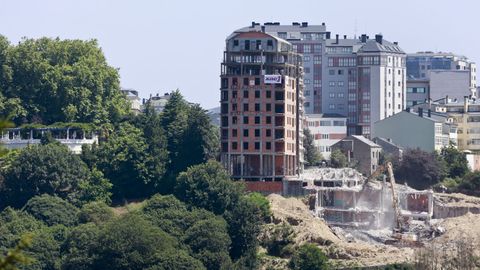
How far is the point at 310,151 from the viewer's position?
85875 mm

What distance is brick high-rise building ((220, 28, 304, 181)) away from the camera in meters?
72.6

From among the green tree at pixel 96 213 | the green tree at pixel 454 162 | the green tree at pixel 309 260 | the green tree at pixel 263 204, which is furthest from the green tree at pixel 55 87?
the green tree at pixel 309 260

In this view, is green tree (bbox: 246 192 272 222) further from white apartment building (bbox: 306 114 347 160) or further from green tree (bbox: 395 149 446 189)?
white apartment building (bbox: 306 114 347 160)

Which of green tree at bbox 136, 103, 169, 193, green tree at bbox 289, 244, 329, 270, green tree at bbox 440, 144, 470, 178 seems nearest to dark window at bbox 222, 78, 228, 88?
green tree at bbox 136, 103, 169, 193

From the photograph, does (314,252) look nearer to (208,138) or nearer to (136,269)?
(136,269)

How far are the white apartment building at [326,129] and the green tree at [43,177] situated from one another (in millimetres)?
24953

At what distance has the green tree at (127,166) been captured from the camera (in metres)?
71.2

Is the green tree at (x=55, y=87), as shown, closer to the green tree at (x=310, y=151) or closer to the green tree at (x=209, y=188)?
the green tree at (x=310, y=151)

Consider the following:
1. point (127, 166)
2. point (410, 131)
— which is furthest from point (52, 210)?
point (410, 131)

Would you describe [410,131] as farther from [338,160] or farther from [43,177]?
[43,177]

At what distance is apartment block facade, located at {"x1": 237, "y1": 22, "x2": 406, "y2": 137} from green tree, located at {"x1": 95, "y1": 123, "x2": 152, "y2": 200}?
3011 centimetres

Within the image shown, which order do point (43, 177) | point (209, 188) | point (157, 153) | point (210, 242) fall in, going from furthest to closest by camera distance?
point (157, 153), point (43, 177), point (209, 188), point (210, 242)

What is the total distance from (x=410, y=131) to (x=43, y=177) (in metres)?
30.4

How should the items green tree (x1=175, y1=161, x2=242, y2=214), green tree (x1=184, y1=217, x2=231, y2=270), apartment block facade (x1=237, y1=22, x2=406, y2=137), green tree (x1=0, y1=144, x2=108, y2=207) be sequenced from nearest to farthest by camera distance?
green tree (x1=184, y1=217, x2=231, y2=270) → green tree (x1=175, y1=161, x2=242, y2=214) → green tree (x1=0, y1=144, x2=108, y2=207) → apartment block facade (x1=237, y1=22, x2=406, y2=137)
